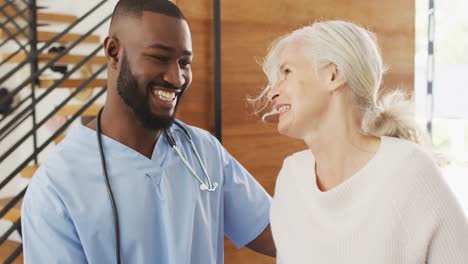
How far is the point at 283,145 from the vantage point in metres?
1.88

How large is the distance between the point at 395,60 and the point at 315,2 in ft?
1.40

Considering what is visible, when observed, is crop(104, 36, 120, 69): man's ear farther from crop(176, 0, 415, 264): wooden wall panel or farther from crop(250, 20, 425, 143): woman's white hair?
crop(176, 0, 415, 264): wooden wall panel

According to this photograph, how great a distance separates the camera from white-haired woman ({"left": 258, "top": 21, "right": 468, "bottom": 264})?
36.0 inches

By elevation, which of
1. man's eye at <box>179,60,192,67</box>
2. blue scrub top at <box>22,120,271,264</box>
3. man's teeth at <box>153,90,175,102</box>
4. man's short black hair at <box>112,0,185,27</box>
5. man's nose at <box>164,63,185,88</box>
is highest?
man's short black hair at <box>112,0,185,27</box>

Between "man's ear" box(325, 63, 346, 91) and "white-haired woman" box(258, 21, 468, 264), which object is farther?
"man's ear" box(325, 63, 346, 91)

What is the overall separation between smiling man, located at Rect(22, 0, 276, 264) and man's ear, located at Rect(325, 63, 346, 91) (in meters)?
0.32

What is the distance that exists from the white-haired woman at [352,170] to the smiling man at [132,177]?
207 millimetres

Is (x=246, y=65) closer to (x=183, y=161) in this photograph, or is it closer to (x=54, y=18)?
(x=183, y=161)

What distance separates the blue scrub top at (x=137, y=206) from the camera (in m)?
1.06

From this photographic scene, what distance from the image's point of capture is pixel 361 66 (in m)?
1.04

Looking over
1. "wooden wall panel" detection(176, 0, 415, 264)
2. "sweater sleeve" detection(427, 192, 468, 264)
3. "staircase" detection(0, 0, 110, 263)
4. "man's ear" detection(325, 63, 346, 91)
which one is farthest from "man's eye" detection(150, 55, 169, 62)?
"staircase" detection(0, 0, 110, 263)

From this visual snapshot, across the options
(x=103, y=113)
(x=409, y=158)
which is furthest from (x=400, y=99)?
(x=103, y=113)

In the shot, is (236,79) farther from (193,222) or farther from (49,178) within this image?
(49,178)

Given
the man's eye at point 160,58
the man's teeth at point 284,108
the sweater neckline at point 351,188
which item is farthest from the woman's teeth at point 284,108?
the man's eye at point 160,58
